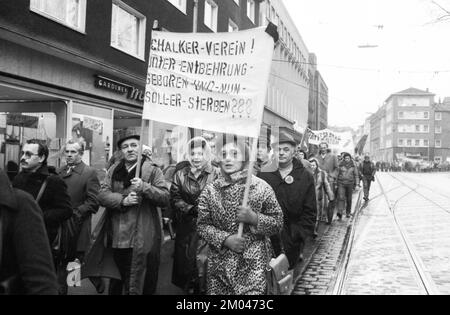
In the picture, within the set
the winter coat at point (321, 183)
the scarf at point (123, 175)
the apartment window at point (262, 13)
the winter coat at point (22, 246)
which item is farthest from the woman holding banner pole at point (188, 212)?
the apartment window at point (262, 13)

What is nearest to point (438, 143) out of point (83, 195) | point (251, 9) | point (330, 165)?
point (251, 9)

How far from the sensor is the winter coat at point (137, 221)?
4.73 meters

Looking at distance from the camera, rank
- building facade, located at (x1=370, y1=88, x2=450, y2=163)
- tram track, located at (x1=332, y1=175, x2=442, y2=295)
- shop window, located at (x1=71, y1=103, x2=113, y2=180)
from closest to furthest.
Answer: tram track, located at (x1=332, y1=175, x2=442, y2=295)
shop window, located at (x1=71, y1=103, x2=113, y2=180)
building facade, located at (x1=370, y1=88, x2=450, y2=163)

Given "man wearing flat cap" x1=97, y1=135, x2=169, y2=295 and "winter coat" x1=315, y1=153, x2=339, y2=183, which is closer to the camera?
"man wearing flat cap" x1=97, y1=135, x2=169, y2=295

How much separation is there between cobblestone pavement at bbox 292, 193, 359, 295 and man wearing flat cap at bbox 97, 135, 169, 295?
2083mm

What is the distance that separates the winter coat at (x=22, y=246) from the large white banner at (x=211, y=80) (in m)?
2.29

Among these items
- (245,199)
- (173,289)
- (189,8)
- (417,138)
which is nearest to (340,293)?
(173,289)

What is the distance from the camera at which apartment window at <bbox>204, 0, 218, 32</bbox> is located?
23.2m

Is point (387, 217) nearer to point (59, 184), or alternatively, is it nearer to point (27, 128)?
point (27, 128)

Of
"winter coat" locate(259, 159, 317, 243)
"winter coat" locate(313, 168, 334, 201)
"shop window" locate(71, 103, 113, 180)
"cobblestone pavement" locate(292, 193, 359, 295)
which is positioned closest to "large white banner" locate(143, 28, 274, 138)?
"winter coat" locate(259, 159, 317, 243)

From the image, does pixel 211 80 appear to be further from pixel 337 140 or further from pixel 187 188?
pixel 337 140

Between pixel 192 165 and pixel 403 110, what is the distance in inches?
4284

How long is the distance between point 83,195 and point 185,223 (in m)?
1.20

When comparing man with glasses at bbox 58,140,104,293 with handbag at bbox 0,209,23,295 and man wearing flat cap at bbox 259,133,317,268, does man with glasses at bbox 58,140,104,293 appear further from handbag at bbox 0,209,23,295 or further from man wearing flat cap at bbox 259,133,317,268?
handbag at bbox 0,209,23,295
